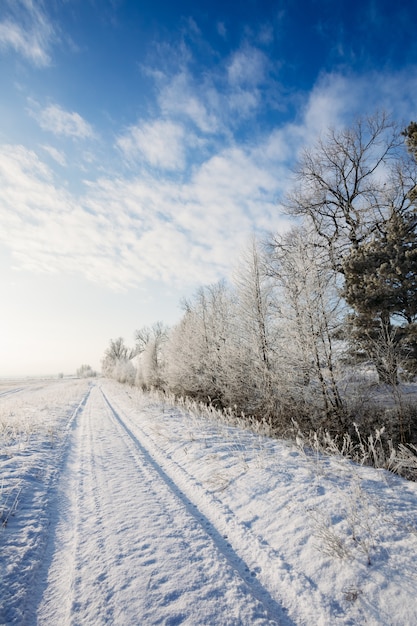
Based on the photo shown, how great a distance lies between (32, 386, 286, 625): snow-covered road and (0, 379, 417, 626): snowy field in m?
0.01

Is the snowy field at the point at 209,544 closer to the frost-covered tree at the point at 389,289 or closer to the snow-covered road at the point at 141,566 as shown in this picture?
the snow-covered road at the point at 141,566

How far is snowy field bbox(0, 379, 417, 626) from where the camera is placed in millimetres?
2379

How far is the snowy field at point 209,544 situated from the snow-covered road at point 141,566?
0.01 meters

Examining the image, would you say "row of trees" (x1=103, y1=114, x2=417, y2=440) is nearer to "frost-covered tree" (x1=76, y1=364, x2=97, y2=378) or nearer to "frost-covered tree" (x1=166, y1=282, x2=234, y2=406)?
"frost-covered tree" (x1=166, y1=282, x2=234, y2=406)

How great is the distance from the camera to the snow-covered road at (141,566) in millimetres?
2342

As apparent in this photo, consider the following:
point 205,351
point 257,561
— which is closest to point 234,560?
point 257,561

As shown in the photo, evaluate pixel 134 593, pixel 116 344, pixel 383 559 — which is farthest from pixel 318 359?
pixel 116 344

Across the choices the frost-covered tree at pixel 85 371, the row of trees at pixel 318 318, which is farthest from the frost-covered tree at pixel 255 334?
the frost-covered tree at pixel 85 371

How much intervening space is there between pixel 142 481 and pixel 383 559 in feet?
12.6

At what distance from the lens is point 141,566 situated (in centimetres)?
289

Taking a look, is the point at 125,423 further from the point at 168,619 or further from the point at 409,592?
the point at 409,592

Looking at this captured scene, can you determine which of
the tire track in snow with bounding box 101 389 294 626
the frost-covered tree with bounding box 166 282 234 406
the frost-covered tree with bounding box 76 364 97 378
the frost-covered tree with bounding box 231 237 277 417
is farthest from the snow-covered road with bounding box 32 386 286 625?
the frost-covered tree with bounding box 76 364 97 378

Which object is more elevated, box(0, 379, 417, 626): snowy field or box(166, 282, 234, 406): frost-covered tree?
box(166, 282, 234, 406): frost-covered tree

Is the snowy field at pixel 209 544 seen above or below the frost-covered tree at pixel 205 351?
below
